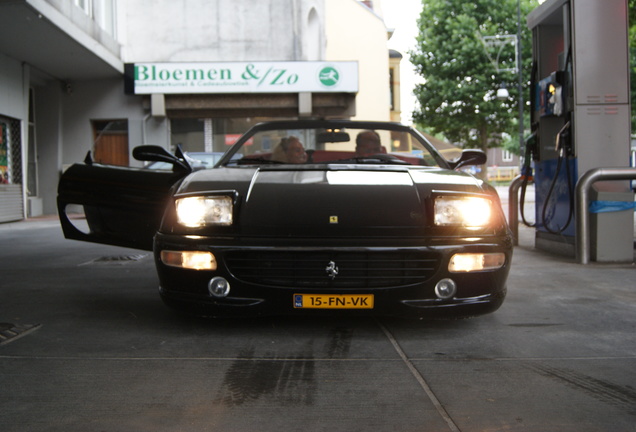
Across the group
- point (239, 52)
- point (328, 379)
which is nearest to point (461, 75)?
point (239, 52)

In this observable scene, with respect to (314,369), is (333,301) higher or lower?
higher

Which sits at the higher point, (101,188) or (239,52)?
(239,52)

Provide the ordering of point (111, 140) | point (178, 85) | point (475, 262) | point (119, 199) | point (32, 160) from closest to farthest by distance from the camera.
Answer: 1. point (475, 262)
2. point (119, 199)
3. point (32, 160)
4. point (178, 85)
5. point (111, 140)

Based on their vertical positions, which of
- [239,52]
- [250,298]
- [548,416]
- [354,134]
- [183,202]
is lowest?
[548,416]

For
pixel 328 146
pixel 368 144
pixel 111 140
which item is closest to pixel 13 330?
pixel 328 146

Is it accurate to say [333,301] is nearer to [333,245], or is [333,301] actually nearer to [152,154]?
[333,245]

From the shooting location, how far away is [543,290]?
5.36 m

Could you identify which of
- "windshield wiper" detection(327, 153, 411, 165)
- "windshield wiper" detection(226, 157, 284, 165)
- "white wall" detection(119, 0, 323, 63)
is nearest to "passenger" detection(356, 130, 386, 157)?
"windshield wiper" detection(327, 153, 411, 165)

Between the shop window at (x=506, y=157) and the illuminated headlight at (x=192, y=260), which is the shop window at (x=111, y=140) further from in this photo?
the shop window at (x=506, y=157)

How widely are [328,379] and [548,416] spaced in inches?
36.8

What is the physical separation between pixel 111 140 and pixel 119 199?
16303mm

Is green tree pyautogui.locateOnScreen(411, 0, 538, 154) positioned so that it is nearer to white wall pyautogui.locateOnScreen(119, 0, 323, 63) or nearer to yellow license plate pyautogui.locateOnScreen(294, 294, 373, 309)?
white wall pyautogui.locateOnScreen(119, 0, 323, 63)

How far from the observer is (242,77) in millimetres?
19438

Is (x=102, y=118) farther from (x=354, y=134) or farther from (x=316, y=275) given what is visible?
(x=316, y=275)
